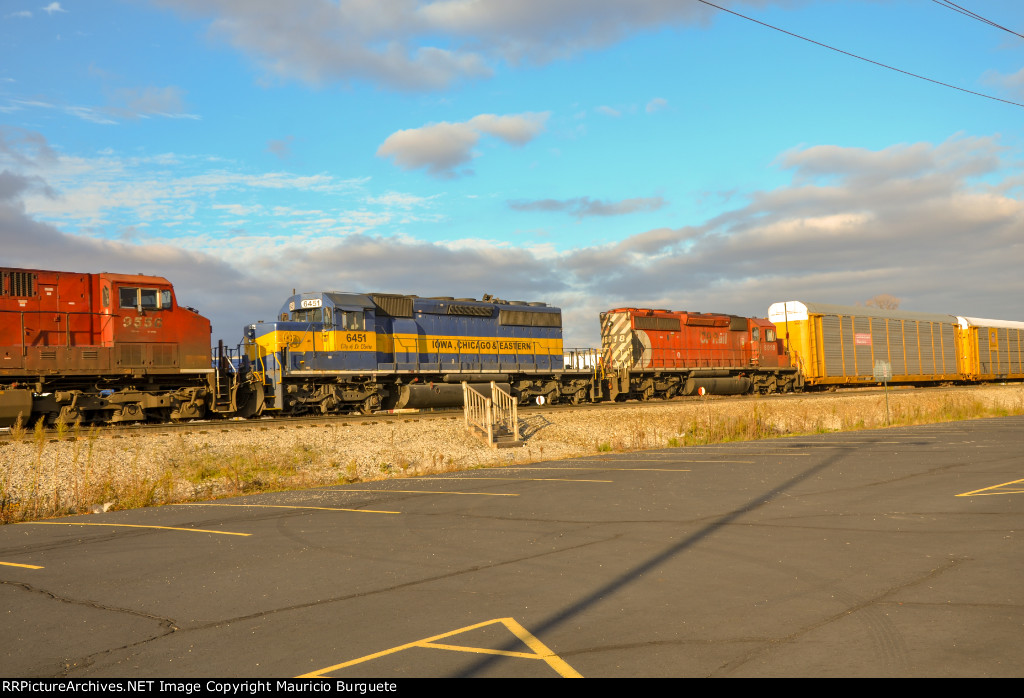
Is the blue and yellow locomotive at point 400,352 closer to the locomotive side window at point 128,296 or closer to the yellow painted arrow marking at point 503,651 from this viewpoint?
the locomotive side window at point 128,296

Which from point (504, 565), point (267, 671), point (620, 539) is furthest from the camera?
point (620, 539)

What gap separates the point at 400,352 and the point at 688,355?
52.6 ft

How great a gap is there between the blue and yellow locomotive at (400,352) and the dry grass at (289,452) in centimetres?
412

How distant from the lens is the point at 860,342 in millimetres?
41125

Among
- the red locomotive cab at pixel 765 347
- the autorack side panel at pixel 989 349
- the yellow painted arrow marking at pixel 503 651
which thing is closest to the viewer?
the yellow painted arrow marking at pixel 503 651

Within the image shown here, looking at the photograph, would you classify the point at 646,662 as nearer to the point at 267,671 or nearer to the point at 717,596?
the point at 717,596

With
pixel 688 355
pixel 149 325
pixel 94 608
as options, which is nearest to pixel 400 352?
pixel 149 325

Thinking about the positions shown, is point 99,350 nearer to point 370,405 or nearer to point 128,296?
point 128,296

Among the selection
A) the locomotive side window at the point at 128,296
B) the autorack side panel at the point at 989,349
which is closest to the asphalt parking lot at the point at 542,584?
the locomotive side window at the point at 128,296

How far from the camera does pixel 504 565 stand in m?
7.00

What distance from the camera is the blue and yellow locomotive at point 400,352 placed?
23.1m
